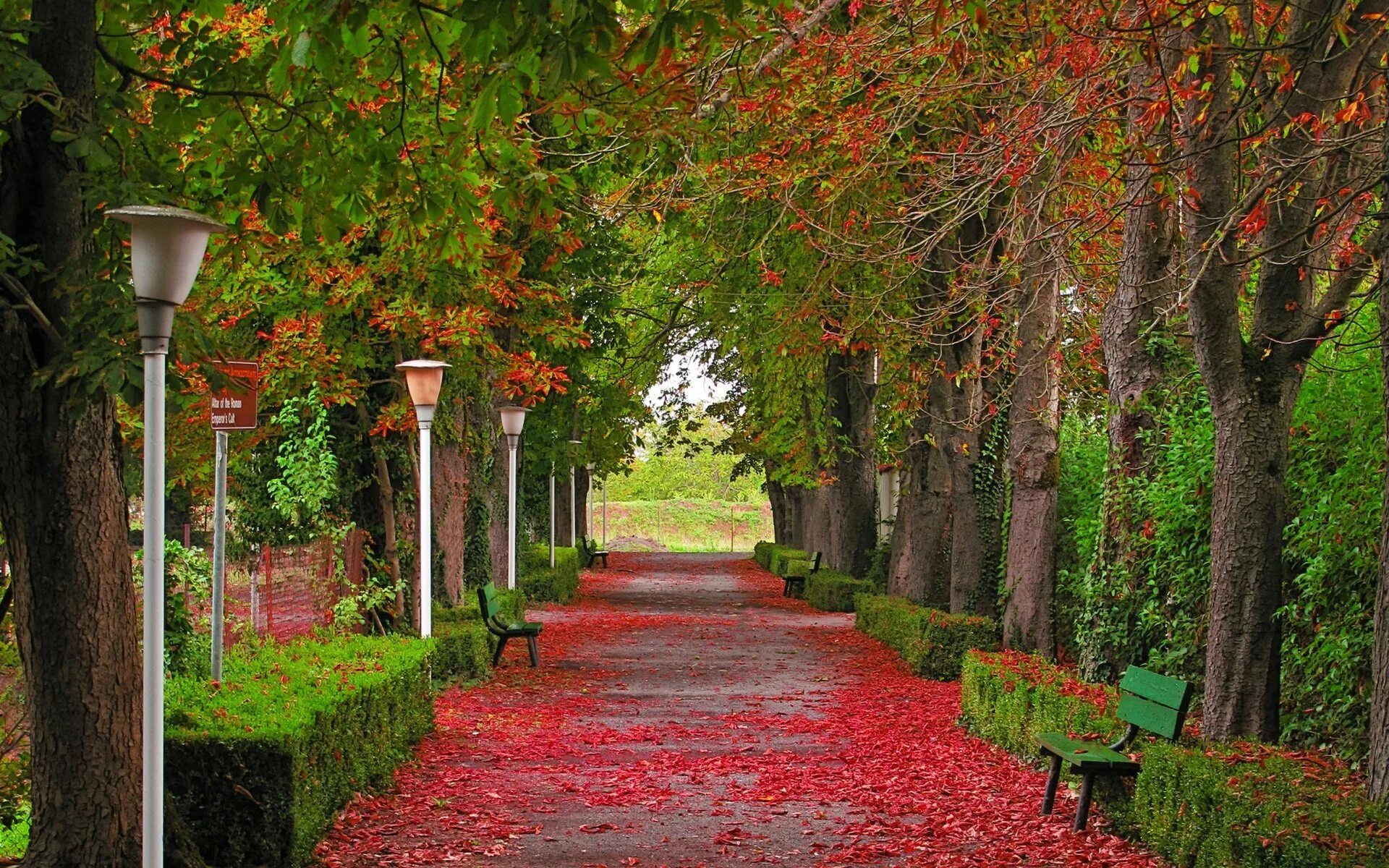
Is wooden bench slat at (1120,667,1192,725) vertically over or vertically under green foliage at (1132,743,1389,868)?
over

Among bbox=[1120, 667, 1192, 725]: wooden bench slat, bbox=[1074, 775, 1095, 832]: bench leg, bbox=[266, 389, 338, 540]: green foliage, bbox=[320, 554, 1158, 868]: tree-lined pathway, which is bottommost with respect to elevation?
bbox=[320, 554, 1158, 868]: tree-lined pathway

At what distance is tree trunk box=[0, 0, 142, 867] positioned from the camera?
264 inches

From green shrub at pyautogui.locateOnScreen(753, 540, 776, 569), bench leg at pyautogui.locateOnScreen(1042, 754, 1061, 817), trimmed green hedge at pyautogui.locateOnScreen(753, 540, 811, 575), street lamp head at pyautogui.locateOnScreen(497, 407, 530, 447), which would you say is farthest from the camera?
green shrub at pyautogui.locateOnScreen(753, 540, 776, 569)

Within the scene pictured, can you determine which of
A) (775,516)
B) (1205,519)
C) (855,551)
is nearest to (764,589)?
(855,551)

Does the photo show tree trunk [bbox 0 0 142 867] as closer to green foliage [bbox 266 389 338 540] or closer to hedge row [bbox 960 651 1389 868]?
hedge row [bbox 960 651 1389 868]

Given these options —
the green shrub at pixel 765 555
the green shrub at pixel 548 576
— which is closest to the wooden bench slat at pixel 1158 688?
the green shrub at pixel 548 576

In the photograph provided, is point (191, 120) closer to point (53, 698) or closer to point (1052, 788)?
point (53, 698)

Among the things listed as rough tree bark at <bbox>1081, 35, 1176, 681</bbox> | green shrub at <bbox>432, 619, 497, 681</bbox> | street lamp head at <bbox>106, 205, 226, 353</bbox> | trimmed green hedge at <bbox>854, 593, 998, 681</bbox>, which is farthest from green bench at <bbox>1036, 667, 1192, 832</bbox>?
green shrub at <bbox>432, 619, 497, 681</bbox>

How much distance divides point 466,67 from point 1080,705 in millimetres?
6004

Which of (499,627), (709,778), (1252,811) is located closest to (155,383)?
(1252,811)

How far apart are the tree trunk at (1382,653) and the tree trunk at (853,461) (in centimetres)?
2055

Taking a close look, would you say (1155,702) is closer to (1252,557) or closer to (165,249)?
(1252,557)

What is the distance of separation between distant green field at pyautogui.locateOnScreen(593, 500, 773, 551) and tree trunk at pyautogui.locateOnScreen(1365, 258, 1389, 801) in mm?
75260

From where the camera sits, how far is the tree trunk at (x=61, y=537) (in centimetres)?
671
